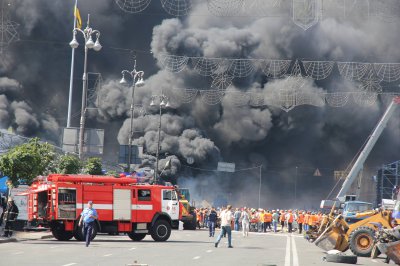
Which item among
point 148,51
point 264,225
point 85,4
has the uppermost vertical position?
point 85,4

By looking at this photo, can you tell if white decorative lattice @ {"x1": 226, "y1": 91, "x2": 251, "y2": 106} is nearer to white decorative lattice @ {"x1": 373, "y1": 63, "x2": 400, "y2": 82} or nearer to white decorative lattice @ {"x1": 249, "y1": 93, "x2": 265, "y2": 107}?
white decorative lattice @ {"x1": 249, "y1": 93, "x2": 265, "y2": 107}

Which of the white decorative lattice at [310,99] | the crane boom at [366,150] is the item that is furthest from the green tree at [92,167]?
the crane boom at [366,150]

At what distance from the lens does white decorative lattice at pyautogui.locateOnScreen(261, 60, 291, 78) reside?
78000mm

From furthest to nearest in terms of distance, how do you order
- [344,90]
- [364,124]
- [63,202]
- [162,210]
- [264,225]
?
[364,124]
[344,90]
[264,225]
[162,210]
[63,202]

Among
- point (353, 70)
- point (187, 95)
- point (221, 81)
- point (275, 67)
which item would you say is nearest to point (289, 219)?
point (221, 81)

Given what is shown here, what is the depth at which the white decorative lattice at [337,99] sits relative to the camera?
81713 mm

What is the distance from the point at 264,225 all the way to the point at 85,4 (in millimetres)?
37174

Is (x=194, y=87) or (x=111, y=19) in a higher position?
(x=111, y=19)

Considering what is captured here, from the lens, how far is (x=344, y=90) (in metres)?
82.7

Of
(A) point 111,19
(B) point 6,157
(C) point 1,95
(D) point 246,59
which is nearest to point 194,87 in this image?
(D) point 246,59

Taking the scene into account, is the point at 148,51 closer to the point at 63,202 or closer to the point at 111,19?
the point at 111,19

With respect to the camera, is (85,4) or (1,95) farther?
(85,4)

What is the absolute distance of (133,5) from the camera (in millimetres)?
78938

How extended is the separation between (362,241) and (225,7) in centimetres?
4878
